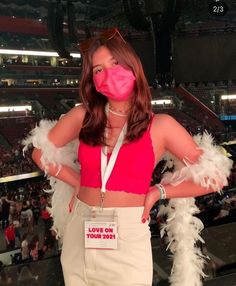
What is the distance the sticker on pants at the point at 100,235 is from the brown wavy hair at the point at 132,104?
0.71ft

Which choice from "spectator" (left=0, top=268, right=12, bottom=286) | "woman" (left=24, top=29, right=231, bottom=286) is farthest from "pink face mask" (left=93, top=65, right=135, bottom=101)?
"spectator" (left=0, top=268, right=12, bottom=286)

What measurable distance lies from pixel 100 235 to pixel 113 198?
0.10 m

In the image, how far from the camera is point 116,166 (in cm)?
111

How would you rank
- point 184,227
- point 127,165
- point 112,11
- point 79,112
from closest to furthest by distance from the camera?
point 127,165 < point 79,112 < point 184,227 < point 112,11

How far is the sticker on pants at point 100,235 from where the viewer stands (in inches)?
43.8

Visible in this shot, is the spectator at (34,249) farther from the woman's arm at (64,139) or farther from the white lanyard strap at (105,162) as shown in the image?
the white lanyard strap at (105,162)

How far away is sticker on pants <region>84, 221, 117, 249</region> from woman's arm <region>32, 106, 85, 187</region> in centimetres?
22

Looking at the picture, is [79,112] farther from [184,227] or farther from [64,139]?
[184,227]

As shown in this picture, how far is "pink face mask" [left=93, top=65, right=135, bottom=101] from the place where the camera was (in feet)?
3.68

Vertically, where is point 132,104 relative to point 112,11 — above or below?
below

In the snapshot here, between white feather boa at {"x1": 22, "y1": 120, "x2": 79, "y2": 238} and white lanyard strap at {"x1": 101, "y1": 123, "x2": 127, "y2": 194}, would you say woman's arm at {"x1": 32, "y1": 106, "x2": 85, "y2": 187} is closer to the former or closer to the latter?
white feather boa at {"x1": 22, "y1": 120, "x2": 79, "y2": 238}

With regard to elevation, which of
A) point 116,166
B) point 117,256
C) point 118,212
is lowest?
point 117,256

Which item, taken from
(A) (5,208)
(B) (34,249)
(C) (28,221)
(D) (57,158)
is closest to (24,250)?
(B) (34,249)

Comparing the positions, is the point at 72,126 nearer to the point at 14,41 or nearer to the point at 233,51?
the point at 14,41
